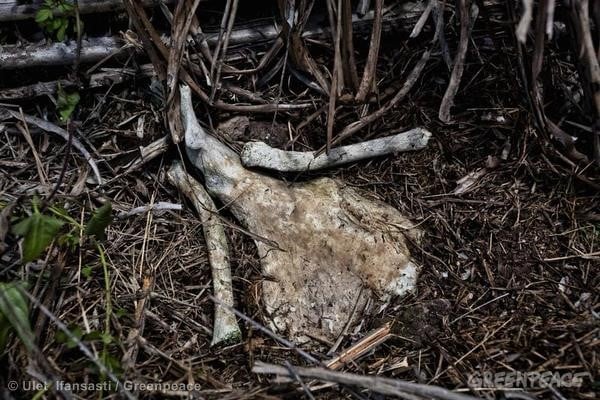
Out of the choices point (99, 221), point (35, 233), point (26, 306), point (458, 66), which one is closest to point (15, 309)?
point (26, 306)

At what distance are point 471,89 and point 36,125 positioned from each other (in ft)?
6.08

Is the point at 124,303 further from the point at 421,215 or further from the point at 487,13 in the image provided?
the point at 487,13

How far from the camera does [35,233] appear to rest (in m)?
1.77

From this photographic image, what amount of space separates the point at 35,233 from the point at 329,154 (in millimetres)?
1144

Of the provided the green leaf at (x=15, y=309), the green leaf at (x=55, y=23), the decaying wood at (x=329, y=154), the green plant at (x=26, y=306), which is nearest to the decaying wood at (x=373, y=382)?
the green plant at (x=26, y=306)

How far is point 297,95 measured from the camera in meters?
2.38

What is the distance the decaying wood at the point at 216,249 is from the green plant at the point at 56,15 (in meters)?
0.71

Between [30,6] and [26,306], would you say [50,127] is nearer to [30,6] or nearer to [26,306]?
[30,6]

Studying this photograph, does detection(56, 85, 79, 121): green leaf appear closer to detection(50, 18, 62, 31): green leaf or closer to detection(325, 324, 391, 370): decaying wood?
detection(50, 18, 62, 31): green leaf

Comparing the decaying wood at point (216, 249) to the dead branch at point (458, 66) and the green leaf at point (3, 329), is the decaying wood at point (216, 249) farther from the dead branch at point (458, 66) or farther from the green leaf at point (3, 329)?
the dead branch at point (458, 66)

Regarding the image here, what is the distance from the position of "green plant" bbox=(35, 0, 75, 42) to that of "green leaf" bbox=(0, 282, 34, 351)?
1070mm

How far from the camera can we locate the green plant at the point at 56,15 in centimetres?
218

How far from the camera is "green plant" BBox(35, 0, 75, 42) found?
85.7 inches

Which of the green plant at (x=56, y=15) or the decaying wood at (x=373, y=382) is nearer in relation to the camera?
the decaying wood at (x=373, y=382)
